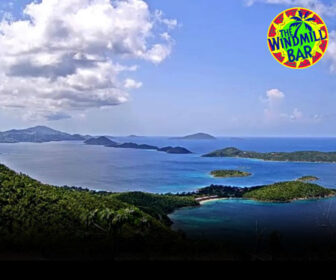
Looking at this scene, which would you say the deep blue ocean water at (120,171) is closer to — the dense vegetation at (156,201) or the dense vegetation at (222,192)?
the dense vegetation at (222,192)

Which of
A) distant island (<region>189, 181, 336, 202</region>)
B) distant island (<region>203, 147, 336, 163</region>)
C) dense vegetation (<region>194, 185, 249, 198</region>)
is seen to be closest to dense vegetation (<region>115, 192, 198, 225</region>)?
distant island (<region>189, 181, 336, 202</region>)

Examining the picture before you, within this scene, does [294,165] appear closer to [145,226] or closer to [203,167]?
[203,167]

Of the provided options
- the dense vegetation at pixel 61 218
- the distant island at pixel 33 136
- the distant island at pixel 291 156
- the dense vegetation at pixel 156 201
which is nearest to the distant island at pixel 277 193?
the dense vegetation at pixel 156 201

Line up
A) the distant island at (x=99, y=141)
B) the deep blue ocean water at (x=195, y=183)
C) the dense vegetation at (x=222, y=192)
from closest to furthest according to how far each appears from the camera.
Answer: the deep blue ocean water at (x=195, y=183) < the dense vegetation at (x=222, y=192) < the distant island at (x=99, y=141)

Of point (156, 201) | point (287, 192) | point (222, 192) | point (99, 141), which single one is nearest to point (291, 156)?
point (287, 192)

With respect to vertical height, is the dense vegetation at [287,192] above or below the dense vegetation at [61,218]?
below

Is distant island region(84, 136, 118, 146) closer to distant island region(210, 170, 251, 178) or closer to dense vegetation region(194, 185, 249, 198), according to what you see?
distant island region(210, 170, 251, 178)

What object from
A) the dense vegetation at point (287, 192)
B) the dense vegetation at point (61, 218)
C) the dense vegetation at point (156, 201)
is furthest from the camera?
the dense vegetation at point (287, 192)
